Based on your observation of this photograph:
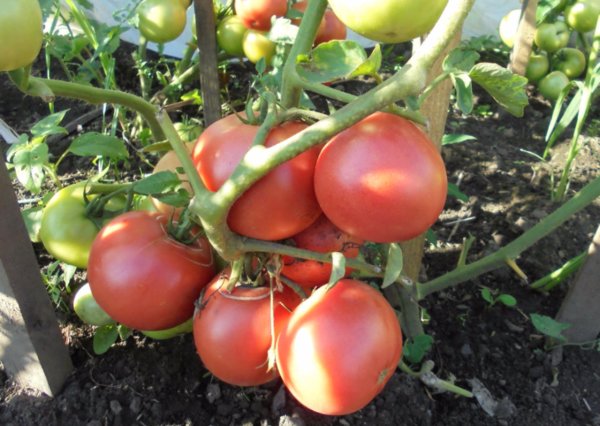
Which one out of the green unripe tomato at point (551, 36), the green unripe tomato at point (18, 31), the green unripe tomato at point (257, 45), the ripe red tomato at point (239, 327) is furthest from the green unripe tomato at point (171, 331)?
the green unripe tomato at point (551, 36)

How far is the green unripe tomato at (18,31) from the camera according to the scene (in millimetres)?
596

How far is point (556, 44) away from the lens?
218cm

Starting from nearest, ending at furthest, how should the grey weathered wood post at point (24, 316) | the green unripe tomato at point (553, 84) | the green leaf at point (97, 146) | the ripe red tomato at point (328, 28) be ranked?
the grey weathered wood post at point (24, 316) < the green leaf at point (97, 146) < the ripe red tomato at point (328, 28) < the green unripe tomato at point (553, 84)

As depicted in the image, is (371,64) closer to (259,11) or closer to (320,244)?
(320,244)

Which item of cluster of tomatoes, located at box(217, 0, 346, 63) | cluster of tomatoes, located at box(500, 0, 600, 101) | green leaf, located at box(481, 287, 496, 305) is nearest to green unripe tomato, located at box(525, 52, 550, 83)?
cluster of tomatoes, located at box(500, 0, 600, 101)

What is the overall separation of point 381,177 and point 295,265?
0.81 ft

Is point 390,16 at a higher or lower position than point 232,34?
higher

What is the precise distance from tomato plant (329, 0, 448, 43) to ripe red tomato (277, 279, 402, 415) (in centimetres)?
33

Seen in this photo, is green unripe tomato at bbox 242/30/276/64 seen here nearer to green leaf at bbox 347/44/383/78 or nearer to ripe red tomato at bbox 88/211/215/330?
ripe red tomato at bbox 88/211/215/330

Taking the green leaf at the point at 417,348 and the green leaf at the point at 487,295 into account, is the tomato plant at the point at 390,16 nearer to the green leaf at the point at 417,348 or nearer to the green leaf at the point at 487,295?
the green leaf at the point at 417,348

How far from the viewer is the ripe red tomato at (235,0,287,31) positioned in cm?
131

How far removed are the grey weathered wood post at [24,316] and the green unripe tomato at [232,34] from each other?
2.45 feet

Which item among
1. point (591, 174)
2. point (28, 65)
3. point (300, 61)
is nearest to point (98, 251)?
point (28, 65)

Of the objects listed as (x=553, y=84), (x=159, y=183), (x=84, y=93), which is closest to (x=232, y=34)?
(x=84, y=93)
